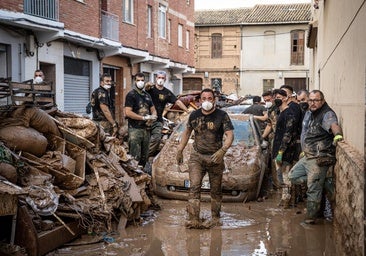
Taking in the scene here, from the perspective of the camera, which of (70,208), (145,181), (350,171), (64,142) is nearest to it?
(350,171)

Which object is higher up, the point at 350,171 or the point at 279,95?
the point at 279,95

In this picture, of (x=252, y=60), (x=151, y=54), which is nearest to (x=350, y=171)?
(x=151, y=54)

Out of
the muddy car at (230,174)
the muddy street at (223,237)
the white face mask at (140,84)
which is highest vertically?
the white face mask at (140,84)

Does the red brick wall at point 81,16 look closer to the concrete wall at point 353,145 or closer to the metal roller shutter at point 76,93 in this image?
the metal roller shutter at point 76,93

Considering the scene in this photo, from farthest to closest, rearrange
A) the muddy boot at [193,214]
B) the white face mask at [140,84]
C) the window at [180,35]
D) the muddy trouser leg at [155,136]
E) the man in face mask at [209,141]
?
the window at [180,35] < the muddy trouser leg at [155,136] < the white face mask at [140,84] < the man in face mask at [209,141] < the muddy boot at [193,214]

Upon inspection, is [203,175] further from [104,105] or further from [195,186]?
[104,105]

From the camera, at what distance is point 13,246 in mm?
5020

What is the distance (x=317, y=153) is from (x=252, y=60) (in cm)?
3686

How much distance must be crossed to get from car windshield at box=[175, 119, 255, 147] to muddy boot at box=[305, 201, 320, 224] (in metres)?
2.47

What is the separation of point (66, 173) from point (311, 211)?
3.41m

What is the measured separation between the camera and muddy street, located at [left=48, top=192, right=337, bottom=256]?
602 centimetres

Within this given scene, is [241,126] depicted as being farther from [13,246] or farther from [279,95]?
[13,246]

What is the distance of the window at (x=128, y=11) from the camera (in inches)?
954

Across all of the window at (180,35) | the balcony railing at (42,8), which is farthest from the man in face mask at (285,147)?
the window at (180,35)
